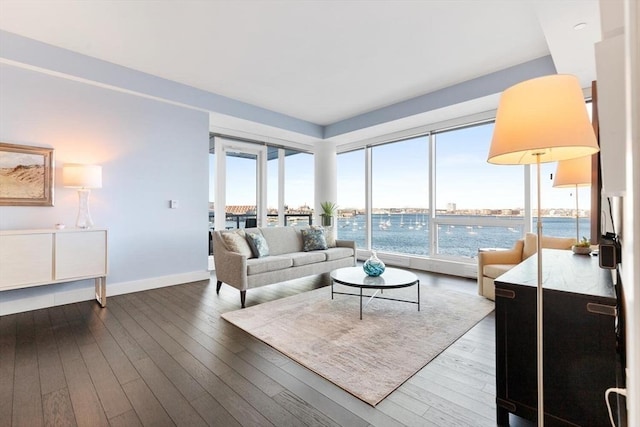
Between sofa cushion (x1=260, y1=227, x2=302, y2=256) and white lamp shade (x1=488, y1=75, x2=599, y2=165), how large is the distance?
3.74 metres

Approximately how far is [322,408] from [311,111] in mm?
4998

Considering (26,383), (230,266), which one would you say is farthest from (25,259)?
(230,266)

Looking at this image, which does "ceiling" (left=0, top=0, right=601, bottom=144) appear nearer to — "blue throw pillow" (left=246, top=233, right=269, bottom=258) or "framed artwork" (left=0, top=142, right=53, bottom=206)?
"framed artwork" (left=0, top=142, right=53, bottom=206)

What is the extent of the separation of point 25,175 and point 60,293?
1.43 meters

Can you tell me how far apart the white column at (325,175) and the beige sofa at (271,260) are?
181 centimetres

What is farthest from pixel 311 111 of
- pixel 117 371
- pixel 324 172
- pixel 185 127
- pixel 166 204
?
pixel 117 371

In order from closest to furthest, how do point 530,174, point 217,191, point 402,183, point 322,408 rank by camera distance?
point 322,408 < point 530,174 < point 217,191 < point 402,183

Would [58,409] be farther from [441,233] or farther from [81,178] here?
[441,233]

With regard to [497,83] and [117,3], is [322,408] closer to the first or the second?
[117,3]

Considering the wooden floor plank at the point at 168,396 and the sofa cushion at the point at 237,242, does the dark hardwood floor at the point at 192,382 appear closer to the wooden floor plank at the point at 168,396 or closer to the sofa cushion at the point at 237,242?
the wooden floor plank at the point at 168,396

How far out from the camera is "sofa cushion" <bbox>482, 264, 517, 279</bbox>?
3.55 metres

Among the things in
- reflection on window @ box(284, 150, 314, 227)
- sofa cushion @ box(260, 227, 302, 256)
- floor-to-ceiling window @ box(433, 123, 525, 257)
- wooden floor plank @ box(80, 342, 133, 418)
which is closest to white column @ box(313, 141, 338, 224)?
reflection on window @ box(284, 150, 314, 227)

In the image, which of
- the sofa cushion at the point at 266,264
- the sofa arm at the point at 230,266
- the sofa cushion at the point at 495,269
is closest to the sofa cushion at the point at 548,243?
the sofa cushion at the point at 495,269

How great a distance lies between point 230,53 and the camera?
358 centimetres
